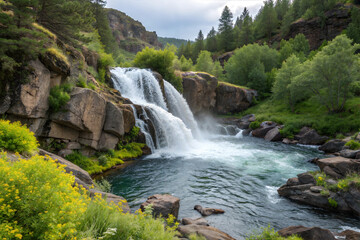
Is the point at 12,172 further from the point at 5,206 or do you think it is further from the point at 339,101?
the point at 339,101

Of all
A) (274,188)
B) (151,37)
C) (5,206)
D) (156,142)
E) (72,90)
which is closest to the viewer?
(5,206)

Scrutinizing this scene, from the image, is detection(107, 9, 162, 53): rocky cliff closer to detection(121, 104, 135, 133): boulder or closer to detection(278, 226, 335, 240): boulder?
detection(121, 104, 135, 133): boulder

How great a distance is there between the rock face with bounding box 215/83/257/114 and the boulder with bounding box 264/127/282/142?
13941 millimetres

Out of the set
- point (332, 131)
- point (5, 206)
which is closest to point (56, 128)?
point (5, 206)

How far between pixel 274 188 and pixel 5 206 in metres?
12.2

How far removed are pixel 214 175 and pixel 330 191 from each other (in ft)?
20.5

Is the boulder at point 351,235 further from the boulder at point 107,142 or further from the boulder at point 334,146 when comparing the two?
the boulder at point 334,146

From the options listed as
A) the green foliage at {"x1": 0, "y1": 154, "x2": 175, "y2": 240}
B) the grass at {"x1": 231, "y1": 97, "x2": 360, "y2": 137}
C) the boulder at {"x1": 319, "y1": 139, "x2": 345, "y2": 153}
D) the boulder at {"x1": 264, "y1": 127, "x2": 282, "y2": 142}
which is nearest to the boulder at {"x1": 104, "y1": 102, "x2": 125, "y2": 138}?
the green foliage at {"x1": 0, "y1": 154, "x2": 175, "y2": 240}

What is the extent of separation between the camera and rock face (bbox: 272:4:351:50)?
193 feet

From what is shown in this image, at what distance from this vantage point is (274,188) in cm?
1174

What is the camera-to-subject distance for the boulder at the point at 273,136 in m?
27.0

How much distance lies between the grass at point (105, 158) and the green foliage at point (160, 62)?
1630 centimetres

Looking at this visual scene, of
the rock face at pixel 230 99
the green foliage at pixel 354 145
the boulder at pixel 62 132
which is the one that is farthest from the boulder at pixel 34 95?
the rock face at pixel 230 99

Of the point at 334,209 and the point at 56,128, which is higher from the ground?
the point at 56,128
